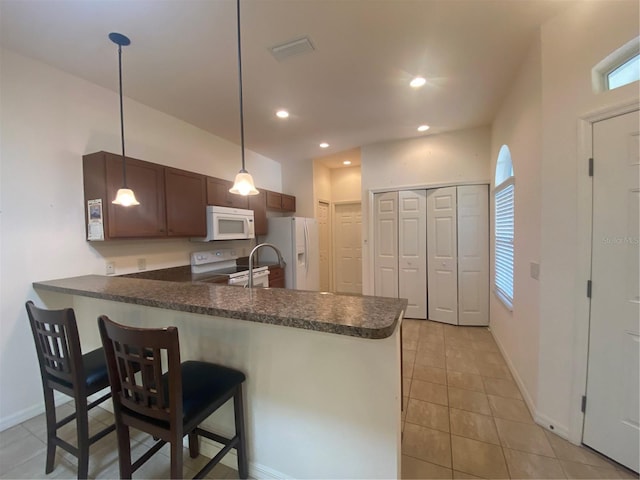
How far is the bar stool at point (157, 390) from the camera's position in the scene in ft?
3.63

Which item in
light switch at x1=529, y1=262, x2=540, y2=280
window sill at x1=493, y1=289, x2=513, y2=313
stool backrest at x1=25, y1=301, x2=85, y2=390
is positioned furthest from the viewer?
window sill at x1=493, y1=289, x2=513, y2=313

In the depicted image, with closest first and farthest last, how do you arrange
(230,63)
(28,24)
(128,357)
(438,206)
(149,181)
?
(128,357) < (28,24) < (230,63) < (149,181) < (438,206)

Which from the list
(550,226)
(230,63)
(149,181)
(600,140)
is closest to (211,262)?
(149,181)

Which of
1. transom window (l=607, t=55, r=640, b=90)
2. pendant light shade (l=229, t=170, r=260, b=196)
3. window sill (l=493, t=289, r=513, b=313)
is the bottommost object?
window sill (l=493, t=289, r=513, b=313)

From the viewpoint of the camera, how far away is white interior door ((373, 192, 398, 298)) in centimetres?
421

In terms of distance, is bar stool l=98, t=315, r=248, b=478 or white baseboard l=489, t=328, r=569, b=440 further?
white baseboard l=489, t=328, r=569, b=440

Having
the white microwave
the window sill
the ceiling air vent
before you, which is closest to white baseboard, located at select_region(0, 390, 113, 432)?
the white microwave

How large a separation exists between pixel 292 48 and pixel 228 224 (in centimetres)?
226

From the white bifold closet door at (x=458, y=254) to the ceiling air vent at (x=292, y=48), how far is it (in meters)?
2.73

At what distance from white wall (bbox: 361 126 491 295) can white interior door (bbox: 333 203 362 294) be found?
4.34 feet

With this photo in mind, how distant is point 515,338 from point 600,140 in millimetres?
1773

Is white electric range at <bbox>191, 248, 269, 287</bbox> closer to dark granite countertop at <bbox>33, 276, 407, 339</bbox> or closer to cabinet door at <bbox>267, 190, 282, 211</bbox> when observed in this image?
cabinet door at <bbox>267, 190, 282, 211</bbox>

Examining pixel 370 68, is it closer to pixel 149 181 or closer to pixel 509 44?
pixel 509 44

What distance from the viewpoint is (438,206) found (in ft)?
Result: 12.9
